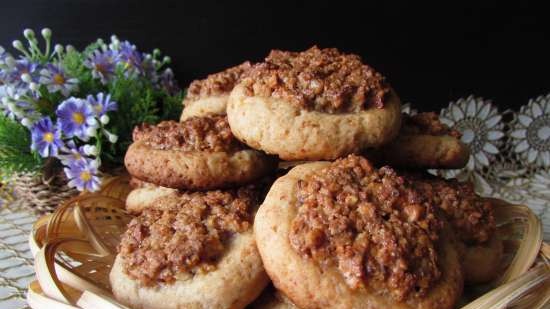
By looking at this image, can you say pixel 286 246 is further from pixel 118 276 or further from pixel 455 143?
pixel 455 143

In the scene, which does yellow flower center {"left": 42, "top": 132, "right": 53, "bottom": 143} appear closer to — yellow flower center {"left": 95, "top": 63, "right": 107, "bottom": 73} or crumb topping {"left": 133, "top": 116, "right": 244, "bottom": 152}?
yellow flower center {"left": 95, "top": 63, "right": 107, "bottom": 73}

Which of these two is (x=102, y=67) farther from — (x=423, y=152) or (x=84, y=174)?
(x=423, y=152)

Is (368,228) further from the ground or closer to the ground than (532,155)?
further from the ground

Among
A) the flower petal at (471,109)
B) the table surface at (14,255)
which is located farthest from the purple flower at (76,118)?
the flower petal at (471,109)

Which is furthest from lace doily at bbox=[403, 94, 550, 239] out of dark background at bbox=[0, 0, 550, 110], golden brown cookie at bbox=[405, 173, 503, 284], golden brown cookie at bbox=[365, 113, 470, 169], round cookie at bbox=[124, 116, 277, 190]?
round cookie at bbox=[124, 116, 277, 190]

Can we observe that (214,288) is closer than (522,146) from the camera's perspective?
Yes

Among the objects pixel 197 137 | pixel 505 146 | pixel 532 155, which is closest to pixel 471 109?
pixel 505 146

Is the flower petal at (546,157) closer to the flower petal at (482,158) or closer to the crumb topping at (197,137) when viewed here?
the flower petal at (482,158)
